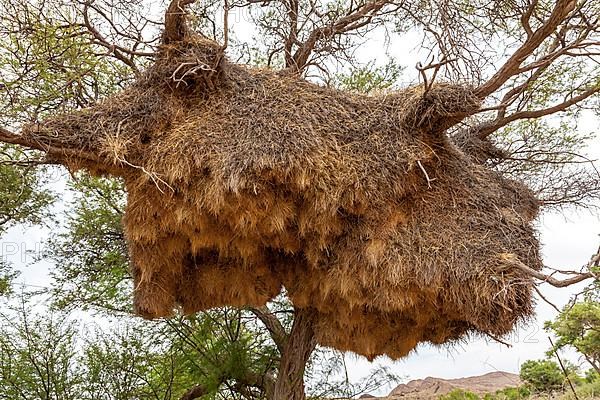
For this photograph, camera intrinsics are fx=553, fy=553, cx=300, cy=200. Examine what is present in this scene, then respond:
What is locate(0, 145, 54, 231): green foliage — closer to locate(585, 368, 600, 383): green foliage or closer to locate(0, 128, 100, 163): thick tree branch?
locate(0, 128, 100, 163): thick tree branch

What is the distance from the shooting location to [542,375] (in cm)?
693

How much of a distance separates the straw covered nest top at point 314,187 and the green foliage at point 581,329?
1.35 m

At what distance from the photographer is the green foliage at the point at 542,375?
22.3 feet

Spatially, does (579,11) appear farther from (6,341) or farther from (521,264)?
(6,341)

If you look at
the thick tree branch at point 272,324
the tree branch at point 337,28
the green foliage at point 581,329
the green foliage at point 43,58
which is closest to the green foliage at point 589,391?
the green foliage at point 581,329

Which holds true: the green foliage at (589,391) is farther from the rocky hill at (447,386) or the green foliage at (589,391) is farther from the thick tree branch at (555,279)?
the thick tree branch at (555,279)

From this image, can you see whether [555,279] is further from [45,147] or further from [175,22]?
[45,147]

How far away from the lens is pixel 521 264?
155 inches

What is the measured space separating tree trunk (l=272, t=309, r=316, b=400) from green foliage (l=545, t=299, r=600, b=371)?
8.11 ft

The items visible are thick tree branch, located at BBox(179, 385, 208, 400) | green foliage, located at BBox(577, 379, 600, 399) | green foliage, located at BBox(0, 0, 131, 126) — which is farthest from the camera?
thick tree branch, located at BBox(179, 385, 208, 400)

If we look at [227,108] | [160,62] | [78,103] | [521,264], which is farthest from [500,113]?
[78,103]

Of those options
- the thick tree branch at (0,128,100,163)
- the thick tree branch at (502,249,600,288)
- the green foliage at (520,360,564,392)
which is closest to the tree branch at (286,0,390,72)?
the thick tree branch at (0,128,100,163)

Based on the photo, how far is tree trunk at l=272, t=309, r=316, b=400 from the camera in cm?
589

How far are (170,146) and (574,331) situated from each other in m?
4.40
